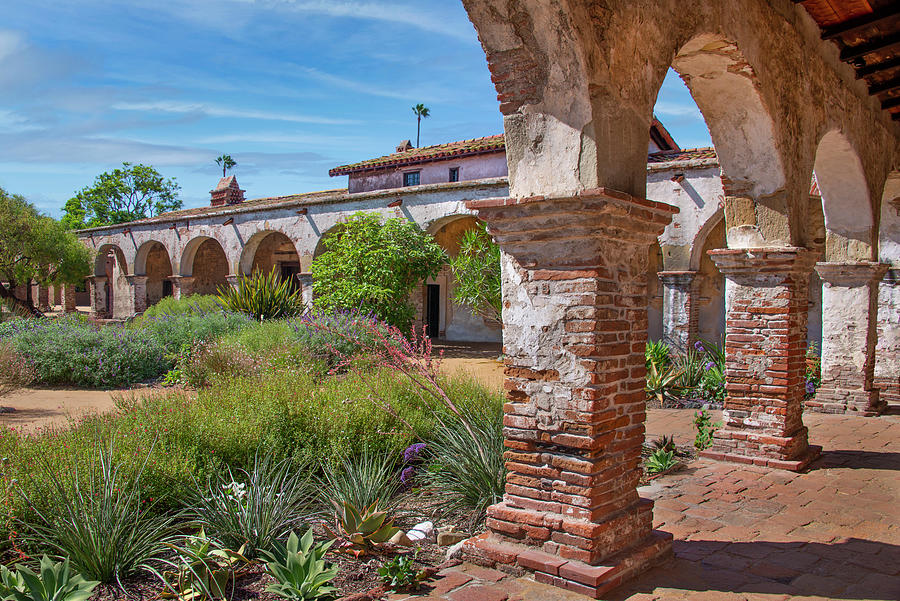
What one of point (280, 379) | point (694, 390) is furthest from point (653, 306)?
point (280, 379)

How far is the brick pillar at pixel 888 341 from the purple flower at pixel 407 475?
7.76 metres

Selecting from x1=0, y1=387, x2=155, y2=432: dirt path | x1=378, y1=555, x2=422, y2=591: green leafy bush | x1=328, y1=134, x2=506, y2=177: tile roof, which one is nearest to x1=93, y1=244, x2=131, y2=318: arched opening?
x1=328, y1=134, x2=506, y2=177: tile roof

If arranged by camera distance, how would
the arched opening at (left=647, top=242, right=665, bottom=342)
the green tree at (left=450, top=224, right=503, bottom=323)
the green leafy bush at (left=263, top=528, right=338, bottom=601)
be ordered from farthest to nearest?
the arched opening at (left=647, top=242, right=665, bottom=342) < the green tree at (left=450, top=224, right=503, bottom=323) < the green leafy bush at (left=263, top=528, right=338, bottom=601)

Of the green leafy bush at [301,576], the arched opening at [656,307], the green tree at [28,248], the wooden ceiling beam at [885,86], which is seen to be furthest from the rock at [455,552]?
the green tree at [28,248]

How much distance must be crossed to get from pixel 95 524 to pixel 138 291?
25.2 metres

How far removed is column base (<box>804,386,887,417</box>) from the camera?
8.80 meters

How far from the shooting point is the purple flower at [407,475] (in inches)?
201

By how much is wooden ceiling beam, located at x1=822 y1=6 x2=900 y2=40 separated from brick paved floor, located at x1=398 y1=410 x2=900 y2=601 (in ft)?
13.6

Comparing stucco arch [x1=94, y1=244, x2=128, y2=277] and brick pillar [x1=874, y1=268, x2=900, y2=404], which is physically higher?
stucco arch [x1=94, y1=244, x2=128, y2=277]

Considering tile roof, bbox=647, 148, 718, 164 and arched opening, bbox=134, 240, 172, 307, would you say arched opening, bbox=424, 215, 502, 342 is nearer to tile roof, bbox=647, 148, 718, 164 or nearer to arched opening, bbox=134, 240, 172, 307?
tile roof, bbox=647, 148, 718, 164

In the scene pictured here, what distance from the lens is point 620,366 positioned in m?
3.58

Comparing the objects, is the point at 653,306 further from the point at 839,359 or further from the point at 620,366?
the point at 620,366

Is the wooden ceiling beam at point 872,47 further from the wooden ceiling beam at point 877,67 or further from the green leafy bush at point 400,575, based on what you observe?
the green leafy bush at point 400,575

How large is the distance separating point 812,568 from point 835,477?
2.40m
